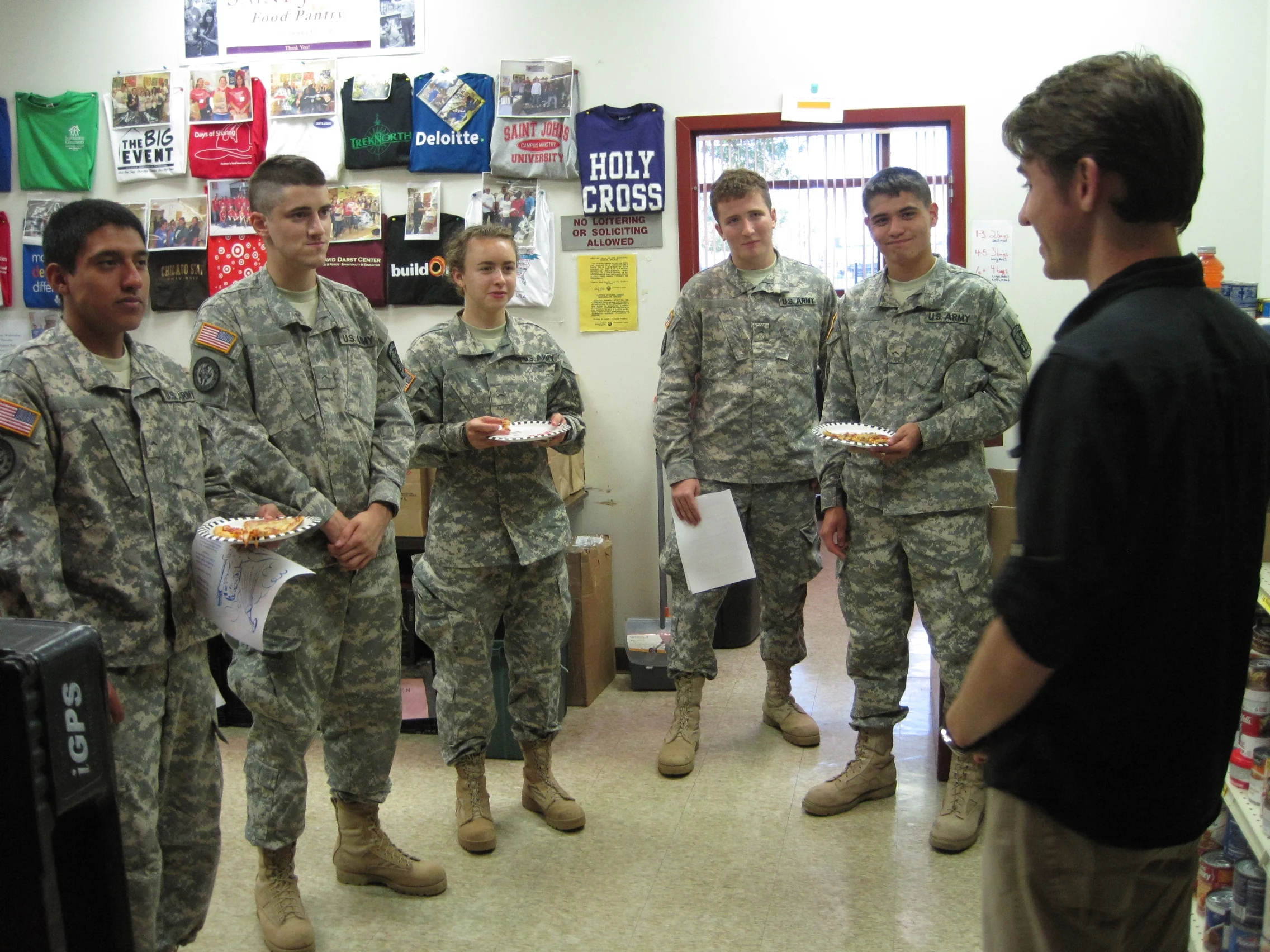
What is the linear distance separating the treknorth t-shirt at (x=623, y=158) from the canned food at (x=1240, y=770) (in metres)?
2.96

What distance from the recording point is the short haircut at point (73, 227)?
1916 millimetres

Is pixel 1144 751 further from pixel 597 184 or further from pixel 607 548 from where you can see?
pixel 597 184

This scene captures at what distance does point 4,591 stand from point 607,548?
2636mm

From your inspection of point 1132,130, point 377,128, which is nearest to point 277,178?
point 1132,130

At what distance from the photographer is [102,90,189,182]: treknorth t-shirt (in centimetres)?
447

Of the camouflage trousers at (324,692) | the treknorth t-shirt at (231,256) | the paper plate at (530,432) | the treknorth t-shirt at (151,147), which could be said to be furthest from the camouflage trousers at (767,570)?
the treknorth t-shirt at (151,147)

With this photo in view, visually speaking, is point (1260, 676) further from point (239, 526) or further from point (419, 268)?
point (419, 268)

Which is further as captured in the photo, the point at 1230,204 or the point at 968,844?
the point at 1230,204

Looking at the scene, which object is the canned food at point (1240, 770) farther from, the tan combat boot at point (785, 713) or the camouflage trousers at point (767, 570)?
the tan combat boot at point (785, 713)

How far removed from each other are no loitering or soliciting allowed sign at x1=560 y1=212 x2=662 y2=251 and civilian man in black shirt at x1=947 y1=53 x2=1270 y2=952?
3210mm

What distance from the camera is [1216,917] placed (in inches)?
78.9

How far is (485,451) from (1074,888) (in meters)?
2.13

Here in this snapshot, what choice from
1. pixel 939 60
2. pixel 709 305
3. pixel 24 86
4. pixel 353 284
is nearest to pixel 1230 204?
pixel 939 60

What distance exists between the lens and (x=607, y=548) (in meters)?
4.24
